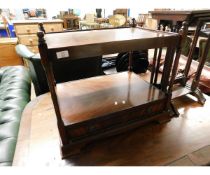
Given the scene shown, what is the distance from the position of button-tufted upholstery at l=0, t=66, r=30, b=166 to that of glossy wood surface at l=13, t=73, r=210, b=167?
0.05 m

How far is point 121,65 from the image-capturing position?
1.41m

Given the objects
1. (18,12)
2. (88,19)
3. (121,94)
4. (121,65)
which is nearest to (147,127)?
(121,94)

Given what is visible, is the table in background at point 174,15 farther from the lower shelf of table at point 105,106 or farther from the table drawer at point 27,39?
the table drawer at point 27,39

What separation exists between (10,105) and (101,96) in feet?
2.07

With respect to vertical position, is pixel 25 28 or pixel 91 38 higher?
pixel 91 38

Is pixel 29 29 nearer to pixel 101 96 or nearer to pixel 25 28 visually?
pixel 25 28

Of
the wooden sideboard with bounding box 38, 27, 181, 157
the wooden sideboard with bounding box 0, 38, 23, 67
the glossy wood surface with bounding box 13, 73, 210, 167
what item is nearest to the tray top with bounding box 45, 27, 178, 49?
the wooden sideboard with bounding box 38, 27, 181, 157

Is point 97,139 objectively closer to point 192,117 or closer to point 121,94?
point 121,94

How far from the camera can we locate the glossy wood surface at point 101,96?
72 cm

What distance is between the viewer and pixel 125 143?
745mm

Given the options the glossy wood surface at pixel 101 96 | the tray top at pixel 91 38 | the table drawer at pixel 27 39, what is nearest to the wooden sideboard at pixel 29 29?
the table drawer at pixel 27 39

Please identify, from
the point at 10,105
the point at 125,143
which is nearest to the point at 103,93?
the point at 125,143

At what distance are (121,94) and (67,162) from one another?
0.42 meters

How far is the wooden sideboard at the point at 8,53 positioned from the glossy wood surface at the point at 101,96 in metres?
1.83
